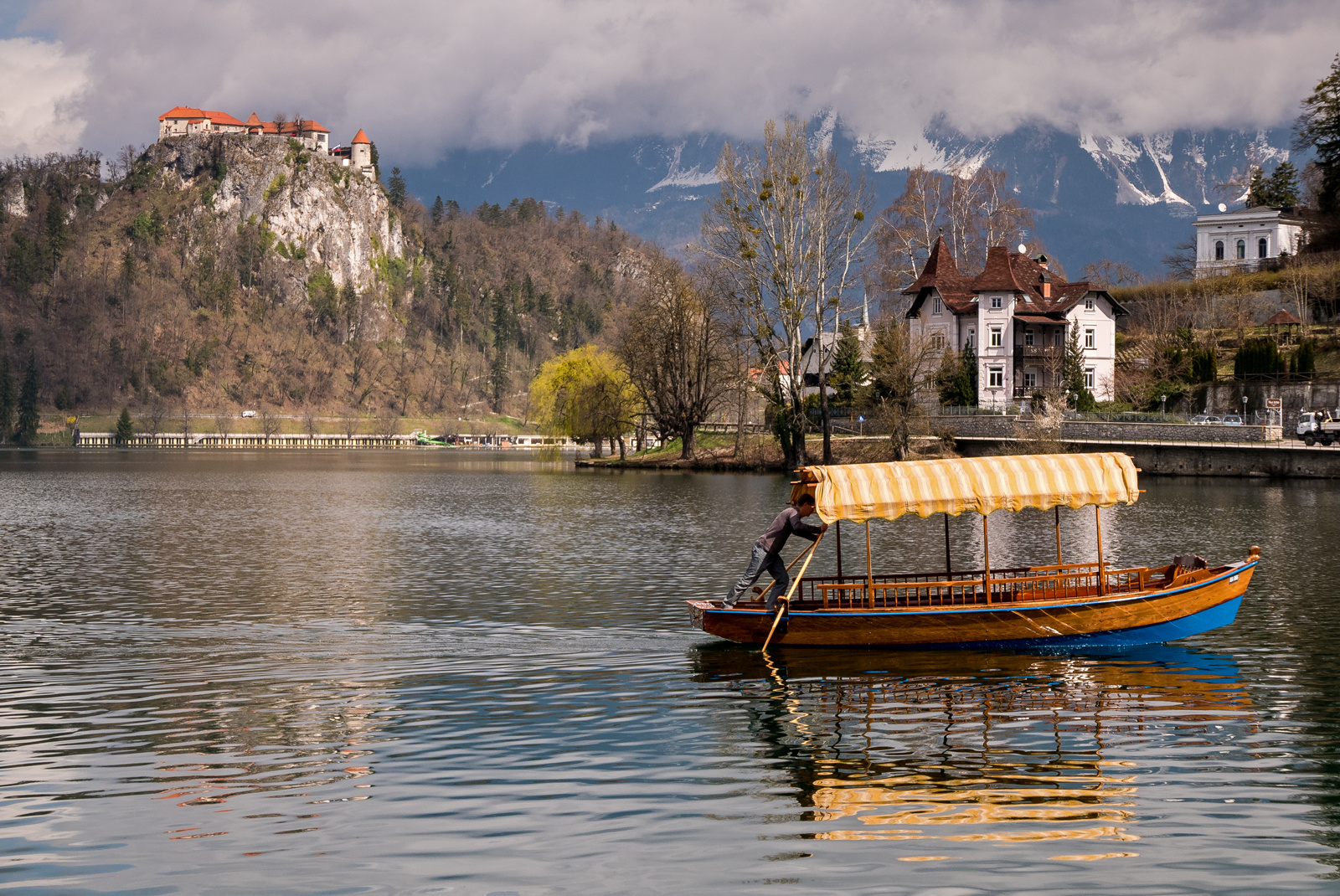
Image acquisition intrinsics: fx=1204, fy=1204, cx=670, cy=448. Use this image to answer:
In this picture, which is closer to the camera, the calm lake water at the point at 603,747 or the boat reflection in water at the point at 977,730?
the calm lake water at the point at 603,747

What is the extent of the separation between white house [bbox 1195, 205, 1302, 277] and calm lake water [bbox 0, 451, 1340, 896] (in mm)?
132327

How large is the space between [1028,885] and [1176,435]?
85.4m

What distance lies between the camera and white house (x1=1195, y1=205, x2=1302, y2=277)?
154250 millimetres

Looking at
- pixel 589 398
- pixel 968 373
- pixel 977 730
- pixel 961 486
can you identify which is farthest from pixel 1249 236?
pixel 977 730

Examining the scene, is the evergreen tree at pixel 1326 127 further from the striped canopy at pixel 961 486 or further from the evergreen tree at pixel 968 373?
the striped canopy at pixel 961 486

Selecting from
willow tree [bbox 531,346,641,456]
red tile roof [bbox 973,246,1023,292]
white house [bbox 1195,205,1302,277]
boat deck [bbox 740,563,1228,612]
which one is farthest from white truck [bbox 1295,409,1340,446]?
boat deck [bbox 740,563,1228,612]

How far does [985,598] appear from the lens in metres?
25.3

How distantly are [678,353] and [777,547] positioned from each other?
276 ft

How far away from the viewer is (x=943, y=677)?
73.7 ft

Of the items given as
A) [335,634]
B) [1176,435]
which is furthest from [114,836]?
[1176,435]

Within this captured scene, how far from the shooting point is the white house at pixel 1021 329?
363 feet

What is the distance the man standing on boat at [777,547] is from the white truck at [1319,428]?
72.2 m

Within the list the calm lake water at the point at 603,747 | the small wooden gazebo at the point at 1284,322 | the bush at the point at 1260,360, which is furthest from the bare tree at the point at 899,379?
the calm lake water at the point at 603,747

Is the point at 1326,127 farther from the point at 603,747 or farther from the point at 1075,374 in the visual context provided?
the point at 603,747
